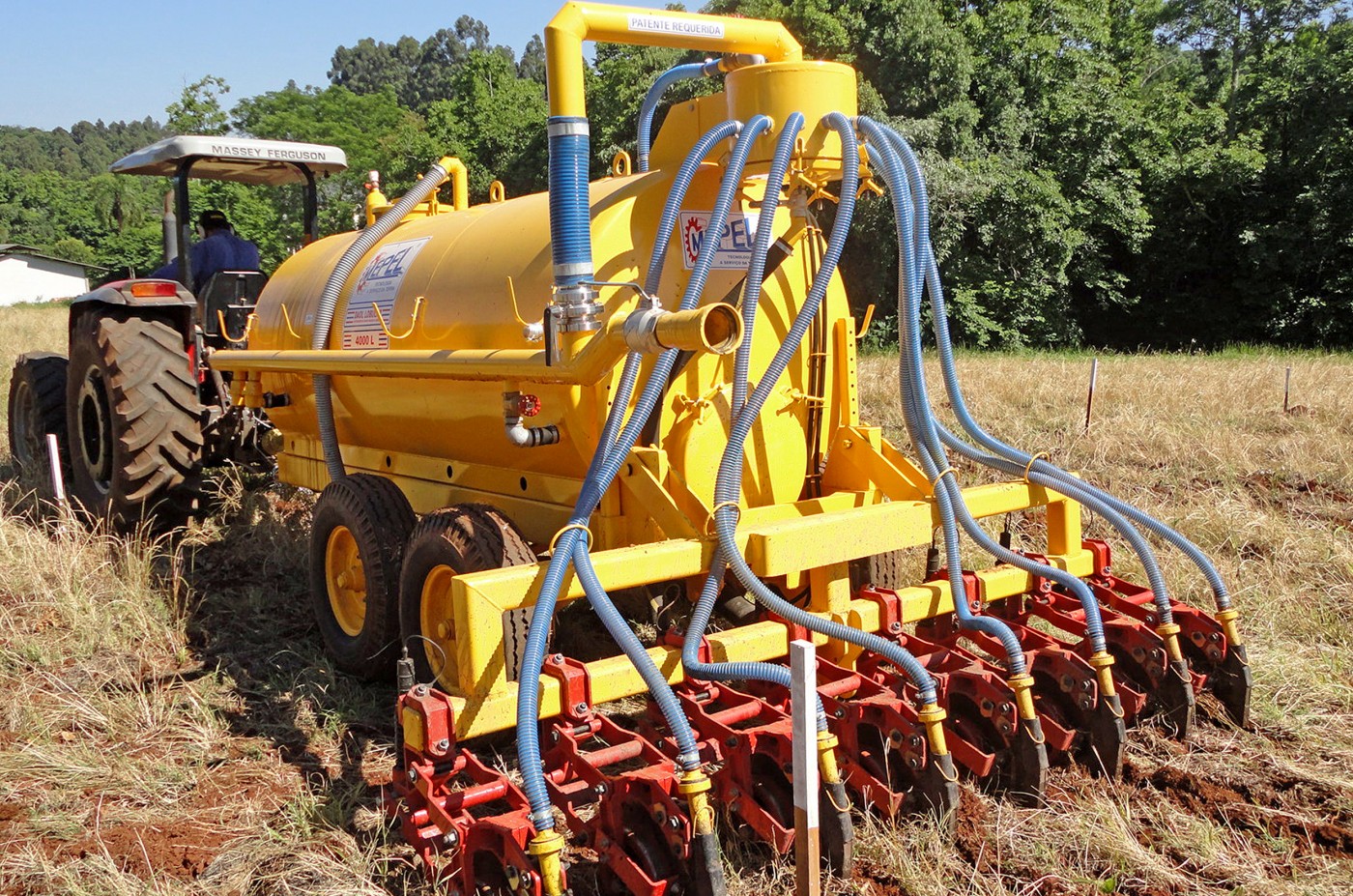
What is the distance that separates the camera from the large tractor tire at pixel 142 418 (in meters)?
5.68

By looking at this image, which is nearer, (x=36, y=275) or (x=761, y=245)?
(x=761, y=245)

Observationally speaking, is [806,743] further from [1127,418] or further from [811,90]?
[1127,418]

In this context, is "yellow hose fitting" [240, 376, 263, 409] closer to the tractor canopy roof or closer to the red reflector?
the red reflector

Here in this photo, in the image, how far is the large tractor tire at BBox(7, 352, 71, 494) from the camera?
23.7ft

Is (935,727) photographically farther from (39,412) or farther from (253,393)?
(39,412)

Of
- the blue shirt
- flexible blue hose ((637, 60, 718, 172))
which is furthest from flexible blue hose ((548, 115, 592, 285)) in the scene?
the blue shirt

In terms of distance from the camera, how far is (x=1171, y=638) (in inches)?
147

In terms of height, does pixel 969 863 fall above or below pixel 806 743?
below

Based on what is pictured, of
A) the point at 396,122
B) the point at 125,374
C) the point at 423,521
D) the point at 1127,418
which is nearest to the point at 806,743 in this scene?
the point at 423,521

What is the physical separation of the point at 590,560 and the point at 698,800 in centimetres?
75

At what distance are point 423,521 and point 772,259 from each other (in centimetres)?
154

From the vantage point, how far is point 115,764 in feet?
12.2

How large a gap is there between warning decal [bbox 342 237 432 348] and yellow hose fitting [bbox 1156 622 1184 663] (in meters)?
3.14

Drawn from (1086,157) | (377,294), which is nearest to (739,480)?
(377,294)
